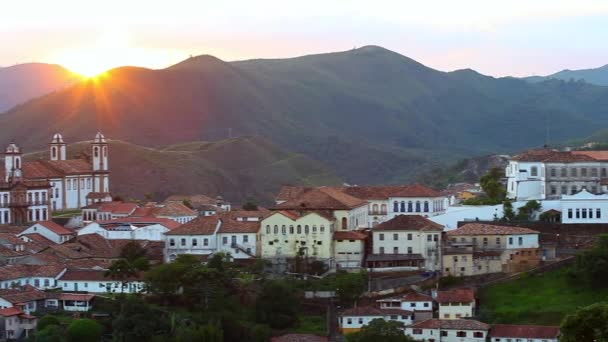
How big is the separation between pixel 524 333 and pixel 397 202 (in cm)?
1979

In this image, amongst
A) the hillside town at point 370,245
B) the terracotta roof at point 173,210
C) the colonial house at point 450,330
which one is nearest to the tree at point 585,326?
the hillside town at point 370,245

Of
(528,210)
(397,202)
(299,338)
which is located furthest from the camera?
(397,202)

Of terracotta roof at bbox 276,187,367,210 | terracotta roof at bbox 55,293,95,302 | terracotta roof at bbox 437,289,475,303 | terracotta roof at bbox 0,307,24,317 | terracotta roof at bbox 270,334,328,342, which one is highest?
terracotta roof at bbox 276,187,367,210

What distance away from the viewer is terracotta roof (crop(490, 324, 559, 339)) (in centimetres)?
4909

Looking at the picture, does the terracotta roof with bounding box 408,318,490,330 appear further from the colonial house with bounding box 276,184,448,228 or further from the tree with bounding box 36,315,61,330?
the colonial house with bounding box 276,184,448,228

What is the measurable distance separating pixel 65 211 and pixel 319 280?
3630cm

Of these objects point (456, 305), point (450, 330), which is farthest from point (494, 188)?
point (450, 330)

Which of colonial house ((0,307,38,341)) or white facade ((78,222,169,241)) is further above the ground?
white facade ((78,222,169,241))

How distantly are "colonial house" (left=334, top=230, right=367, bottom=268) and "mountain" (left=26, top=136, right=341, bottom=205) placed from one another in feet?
204

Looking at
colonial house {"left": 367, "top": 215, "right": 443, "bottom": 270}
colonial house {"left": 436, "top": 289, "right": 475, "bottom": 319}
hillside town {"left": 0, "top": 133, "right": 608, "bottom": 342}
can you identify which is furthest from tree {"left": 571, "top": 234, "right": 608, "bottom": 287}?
colonial house {"left": 367, "top": 215, "right": 443, "bottom": 270}

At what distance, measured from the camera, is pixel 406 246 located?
59.4 metres

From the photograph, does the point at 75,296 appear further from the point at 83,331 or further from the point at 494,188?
the point at 494,188

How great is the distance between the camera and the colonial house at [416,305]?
177 feet

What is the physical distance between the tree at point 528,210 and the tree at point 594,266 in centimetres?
847
